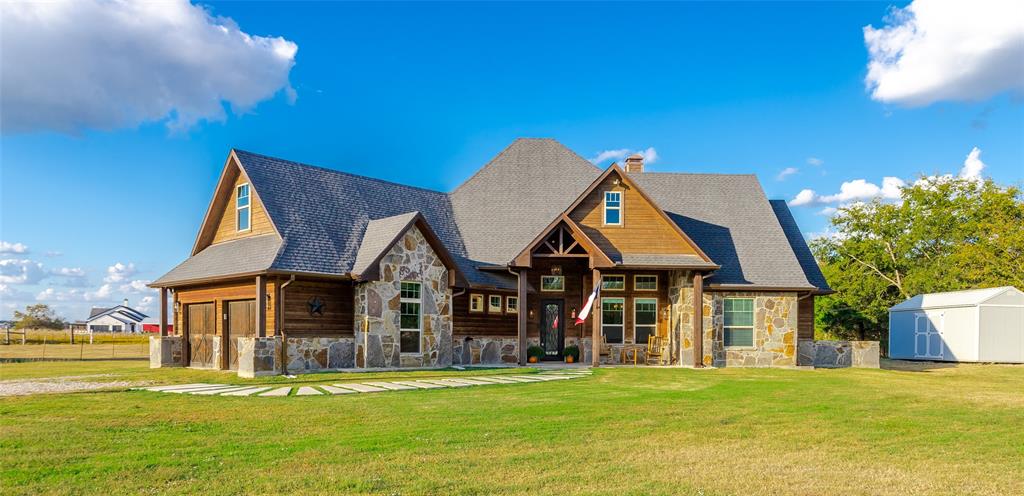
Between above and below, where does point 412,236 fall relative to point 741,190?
below

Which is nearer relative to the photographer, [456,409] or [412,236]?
[456,409]

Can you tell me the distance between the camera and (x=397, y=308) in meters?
22.0

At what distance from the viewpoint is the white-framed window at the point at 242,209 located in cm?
2288

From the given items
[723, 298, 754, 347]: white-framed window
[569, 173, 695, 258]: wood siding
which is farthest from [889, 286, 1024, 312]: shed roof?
[569, 173, 695, 258]: wood siding

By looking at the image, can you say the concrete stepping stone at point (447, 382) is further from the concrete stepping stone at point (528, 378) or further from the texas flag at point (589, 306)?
the texas flag at point (589, 306)

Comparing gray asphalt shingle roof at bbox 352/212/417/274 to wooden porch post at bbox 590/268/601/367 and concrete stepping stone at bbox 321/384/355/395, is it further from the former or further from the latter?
wooden porch post at bbox 590/268/601/367

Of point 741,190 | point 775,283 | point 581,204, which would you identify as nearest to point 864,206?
point 741,190

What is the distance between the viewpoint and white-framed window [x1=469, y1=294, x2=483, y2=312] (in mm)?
24469

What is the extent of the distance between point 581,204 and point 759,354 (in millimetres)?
7464

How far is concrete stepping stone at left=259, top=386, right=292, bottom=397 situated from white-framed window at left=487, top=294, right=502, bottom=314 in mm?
10257

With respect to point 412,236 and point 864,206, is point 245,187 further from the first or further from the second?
point 864,206

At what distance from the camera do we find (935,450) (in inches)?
362

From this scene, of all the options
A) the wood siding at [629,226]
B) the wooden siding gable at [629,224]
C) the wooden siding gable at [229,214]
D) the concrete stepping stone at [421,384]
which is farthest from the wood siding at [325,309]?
the wood siding at [629,226]

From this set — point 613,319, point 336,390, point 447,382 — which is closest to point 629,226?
point 613,319
